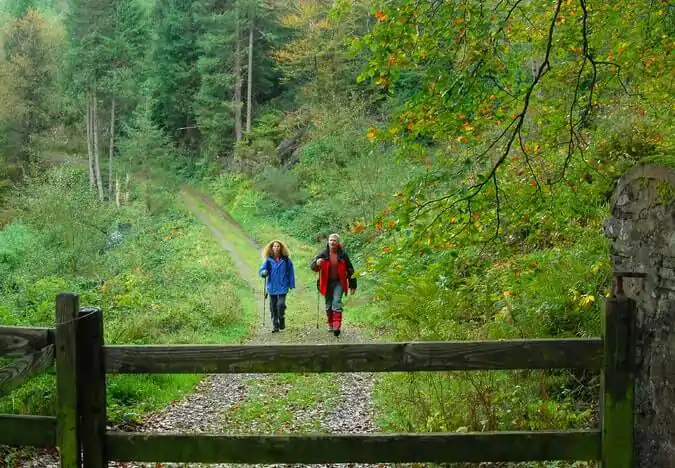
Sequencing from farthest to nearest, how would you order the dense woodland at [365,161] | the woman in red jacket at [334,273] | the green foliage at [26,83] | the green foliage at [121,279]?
the green foliage at [26,83] → the woman in red jacket at [334,273] → the green foliage at [121,279] → the dense woodland at [365,161]

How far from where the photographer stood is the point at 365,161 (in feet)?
76.6

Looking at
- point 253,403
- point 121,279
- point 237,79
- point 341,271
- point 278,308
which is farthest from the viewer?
point 237,79

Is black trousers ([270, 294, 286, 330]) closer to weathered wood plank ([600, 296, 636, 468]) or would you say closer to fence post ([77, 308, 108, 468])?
fence post ([77, 308, 108, 468])

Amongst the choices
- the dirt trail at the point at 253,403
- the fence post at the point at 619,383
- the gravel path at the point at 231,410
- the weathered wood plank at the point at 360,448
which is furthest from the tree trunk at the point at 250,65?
the fence post at the point at 619,383

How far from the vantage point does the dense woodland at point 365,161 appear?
5898mm

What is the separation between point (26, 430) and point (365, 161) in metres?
20.3

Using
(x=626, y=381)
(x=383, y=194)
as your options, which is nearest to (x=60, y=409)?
(x=626, y=381)

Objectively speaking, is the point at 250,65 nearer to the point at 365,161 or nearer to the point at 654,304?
the point at 365,161

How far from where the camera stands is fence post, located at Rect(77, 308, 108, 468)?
3650 mm

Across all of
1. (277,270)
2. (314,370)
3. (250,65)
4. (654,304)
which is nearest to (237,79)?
(250,65)

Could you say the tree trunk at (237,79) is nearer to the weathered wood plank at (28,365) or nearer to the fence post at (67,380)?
the weathered wood plank at (28,365)

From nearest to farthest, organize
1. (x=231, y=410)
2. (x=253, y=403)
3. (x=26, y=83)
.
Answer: (x=231, y=410) < (x=253, y=403) < (x=26, y=83)

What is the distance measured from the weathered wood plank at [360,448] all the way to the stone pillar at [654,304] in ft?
4.20

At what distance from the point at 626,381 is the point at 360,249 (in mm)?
21946
